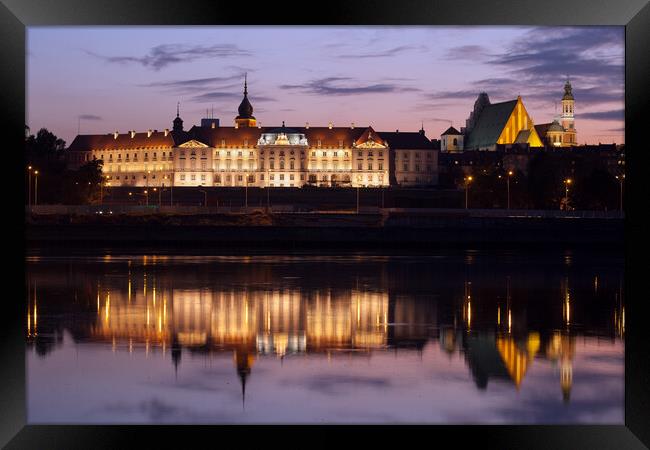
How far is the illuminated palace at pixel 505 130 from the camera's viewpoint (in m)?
182

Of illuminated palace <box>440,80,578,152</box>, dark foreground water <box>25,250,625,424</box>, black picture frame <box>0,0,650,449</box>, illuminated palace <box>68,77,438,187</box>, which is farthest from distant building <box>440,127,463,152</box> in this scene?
black picture frame <box>0,0,650,449</box>

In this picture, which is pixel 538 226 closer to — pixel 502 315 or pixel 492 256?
pixel 492 256

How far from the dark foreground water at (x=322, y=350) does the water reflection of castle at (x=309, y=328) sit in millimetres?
45

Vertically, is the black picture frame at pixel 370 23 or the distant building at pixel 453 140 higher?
the distant building at pixel 453 140

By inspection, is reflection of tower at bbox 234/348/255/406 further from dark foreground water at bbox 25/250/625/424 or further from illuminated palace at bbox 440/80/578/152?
illuminated palace at bbox 440/80/578/152

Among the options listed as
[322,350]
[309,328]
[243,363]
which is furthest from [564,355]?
[243,363]

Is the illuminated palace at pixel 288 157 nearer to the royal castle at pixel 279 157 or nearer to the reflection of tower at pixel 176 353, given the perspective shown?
the royal castle at pixel 279 157

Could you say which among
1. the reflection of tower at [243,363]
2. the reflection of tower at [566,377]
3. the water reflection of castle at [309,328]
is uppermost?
the water reflection of castle at [309,328]

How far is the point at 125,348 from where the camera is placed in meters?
15.7

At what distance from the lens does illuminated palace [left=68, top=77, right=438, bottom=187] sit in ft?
524

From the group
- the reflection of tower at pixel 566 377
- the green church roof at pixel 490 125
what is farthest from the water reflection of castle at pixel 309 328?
the green church roof at pixel 490 125

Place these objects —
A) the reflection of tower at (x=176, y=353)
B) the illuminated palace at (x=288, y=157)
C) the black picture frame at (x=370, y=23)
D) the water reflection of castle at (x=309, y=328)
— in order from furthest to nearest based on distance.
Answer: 1. the illuminated palace at (x=288, y=157)
2. the water reflection of castle at (x=309, y=328)
3. the reflection of tower at (x=176, y=353)
4. the black picture frame at (x=370, y=23)

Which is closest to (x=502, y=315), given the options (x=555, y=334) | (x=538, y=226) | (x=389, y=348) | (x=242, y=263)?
(x=555, y=334)

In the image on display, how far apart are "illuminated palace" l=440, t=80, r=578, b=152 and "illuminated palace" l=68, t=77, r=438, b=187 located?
75.5 ft
